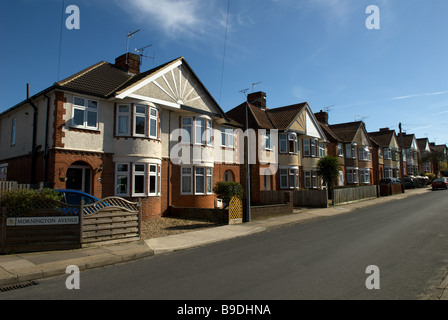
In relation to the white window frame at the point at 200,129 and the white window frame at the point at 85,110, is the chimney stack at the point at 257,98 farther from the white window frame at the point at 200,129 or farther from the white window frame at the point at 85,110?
the white window frame at the point at 85,110

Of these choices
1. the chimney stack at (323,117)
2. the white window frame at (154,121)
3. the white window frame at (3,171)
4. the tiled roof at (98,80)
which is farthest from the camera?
the chimney stack at (323,117)

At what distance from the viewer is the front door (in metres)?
15.4

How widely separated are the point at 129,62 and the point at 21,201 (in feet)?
45.2

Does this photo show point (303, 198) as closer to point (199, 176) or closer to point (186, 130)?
point (199, 176)

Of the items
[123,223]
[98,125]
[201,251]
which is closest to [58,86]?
[98,125]

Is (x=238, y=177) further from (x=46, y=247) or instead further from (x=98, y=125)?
(x=46, y=247)

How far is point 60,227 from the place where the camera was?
9.52 m

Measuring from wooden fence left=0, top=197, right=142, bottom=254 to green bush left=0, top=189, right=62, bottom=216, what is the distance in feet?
0.29

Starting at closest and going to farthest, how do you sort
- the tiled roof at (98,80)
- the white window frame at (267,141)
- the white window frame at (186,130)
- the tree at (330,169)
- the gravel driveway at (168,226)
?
the gravel driveway at (168,226), the tiled roof at (98,80), the white window frame at (186,130), the tree at (330,169), the white window frame at (267,141)

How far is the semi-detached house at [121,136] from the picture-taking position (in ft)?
48.7

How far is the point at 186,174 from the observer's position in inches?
778

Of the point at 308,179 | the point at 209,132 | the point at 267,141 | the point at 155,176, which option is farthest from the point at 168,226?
the point at 308,179

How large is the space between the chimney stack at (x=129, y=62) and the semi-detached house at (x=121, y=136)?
7cm

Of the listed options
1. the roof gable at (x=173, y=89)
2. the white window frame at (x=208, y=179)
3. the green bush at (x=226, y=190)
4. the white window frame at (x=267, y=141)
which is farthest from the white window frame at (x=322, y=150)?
the green bush at (x=226, y=190)
